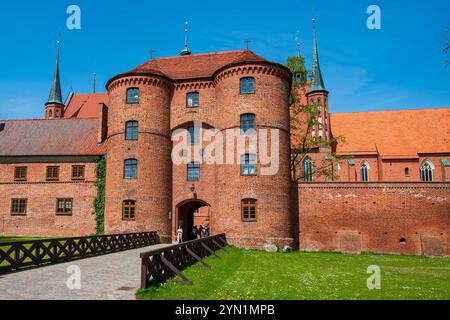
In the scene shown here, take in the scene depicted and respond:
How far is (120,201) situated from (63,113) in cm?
2662

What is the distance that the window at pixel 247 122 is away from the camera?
2235 centimetres

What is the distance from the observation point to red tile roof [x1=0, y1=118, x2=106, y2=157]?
28.0m

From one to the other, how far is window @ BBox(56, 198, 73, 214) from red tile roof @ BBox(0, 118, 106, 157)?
11.2ft

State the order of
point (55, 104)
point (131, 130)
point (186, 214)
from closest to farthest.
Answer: point (131, 130), point (186, 214), point (55, 104)

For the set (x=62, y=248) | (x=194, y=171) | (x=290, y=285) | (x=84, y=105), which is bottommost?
(x=290, y=285)

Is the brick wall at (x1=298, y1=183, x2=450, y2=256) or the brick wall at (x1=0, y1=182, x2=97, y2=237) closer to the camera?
the brick wall at (x1=298, y1=183, x2=450, y2=256)

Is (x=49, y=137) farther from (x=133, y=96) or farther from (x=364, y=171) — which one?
(x=364, y=171)

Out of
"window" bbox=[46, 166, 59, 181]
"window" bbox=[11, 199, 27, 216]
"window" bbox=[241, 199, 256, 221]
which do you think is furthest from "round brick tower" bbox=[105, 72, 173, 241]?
"window" bbox=[11, 199, 27, 216]

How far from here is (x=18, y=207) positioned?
27531mm

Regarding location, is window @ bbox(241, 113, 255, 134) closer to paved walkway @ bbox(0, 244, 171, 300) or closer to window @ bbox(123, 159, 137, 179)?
window @ bbox(123, 159, 137, 179)

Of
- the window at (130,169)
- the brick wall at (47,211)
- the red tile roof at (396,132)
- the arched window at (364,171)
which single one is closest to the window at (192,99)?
the window at (130,169)

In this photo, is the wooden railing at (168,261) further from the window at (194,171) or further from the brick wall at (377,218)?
the brick wall at (377,218)

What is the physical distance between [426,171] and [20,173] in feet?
119

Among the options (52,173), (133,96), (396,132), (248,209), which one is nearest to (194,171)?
(248,209)
